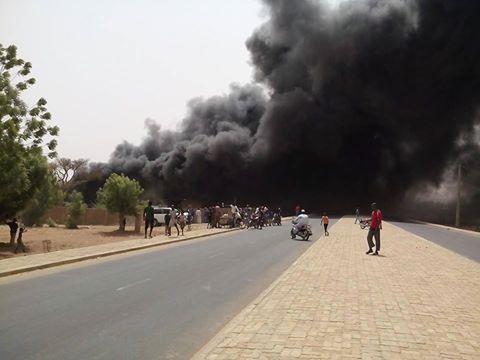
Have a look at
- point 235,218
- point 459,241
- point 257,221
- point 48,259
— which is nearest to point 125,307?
point 48,259

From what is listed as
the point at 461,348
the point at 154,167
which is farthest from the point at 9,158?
the point at 154,167

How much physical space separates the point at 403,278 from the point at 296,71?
2318 inches

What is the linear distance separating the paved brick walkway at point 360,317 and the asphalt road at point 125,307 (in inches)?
18.7

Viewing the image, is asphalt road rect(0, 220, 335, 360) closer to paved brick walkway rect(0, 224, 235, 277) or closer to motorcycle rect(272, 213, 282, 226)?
paved brick walkway rect(0, 224, 235, 277)

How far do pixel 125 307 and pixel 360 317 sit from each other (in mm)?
3238

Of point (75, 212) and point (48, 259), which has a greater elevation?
point (75, 212)

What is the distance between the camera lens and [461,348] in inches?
219

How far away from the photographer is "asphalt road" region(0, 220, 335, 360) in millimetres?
5625

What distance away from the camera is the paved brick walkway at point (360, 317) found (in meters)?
5.41

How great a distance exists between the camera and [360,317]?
7055mm

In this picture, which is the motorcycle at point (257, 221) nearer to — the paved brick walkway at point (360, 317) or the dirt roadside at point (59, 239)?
the dirt roadside at point (59, 239)

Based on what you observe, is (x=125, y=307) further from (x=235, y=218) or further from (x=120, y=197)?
(x=235, y=218)

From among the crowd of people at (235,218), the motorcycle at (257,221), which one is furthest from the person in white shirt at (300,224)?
the crowd of people at (235,218)

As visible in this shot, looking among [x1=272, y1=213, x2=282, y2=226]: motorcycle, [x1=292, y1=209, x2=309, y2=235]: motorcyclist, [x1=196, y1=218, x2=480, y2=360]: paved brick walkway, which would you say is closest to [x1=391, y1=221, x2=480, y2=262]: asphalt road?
[x1=292, y1=209, x2=309, y2=235]: motorcyclist
